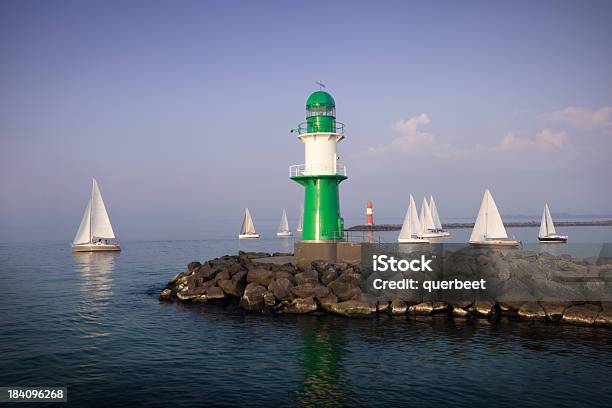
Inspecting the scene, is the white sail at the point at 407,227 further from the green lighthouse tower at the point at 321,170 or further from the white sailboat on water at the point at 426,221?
the green lighthouse tower at the point at 321,170

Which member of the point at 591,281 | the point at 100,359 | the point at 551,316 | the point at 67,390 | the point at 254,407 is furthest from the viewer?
the point at 591,281

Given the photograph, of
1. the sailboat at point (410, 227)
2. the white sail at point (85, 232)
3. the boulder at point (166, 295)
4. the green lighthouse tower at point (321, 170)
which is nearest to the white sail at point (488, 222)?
the sailboat at point (410, 227)

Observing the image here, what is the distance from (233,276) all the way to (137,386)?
37.1ft

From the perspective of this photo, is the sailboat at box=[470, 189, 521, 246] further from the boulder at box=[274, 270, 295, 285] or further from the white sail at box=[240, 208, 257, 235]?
the white sail at box=[240, 208, 257, 235]

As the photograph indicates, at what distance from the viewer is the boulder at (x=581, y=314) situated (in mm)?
17984

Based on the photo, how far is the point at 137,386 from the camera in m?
12.3

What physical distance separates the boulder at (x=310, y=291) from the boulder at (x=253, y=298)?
1.61 meters

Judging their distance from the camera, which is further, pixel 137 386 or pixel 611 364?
pixel 611 364

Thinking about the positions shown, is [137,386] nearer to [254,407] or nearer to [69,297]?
[254,407]

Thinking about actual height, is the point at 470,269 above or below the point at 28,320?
above

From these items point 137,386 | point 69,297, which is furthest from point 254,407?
point 69,297

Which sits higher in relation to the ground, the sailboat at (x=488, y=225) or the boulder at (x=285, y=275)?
the sailboat at (x=488, y=225)

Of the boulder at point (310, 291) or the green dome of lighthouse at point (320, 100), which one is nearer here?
the boulder at point (310, 291)

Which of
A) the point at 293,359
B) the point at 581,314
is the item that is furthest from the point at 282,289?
the point at 581,314
